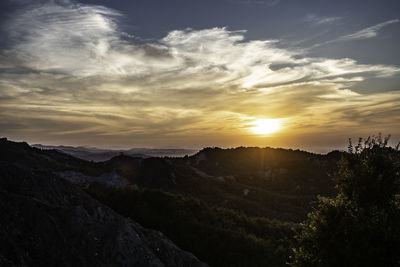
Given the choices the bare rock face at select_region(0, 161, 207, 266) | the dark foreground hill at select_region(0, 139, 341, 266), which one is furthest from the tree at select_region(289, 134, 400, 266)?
the bare rock face at select_region(0, 161, 207, 266)

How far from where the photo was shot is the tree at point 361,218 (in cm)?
1605

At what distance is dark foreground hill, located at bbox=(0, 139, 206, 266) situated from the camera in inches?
729

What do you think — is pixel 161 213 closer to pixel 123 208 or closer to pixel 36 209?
pixel 123 208

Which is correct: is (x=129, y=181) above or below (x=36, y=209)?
below

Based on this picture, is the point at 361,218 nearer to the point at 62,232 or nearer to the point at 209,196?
the point at 62,232

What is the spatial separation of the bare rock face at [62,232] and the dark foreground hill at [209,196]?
0.27 meters

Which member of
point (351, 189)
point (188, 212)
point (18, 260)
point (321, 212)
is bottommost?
point (188, 212)

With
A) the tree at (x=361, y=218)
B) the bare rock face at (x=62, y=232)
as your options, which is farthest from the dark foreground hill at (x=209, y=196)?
the tree at (x=361, y=218)

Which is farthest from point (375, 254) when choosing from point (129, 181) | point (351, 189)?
point (129, 181)

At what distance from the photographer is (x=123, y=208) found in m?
42.1

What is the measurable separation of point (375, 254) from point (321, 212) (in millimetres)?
4538

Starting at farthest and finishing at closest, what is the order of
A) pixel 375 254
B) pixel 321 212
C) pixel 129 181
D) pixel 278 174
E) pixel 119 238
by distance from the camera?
1. pixel 278 174
2. pixel 129 181
3. pixel 119 238
4. pixel 321 212
5. pixel 375 254

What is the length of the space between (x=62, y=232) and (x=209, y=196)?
76357mm

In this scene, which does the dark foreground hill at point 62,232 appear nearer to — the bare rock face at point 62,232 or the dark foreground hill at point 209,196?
the bare rock face at point 62,232
